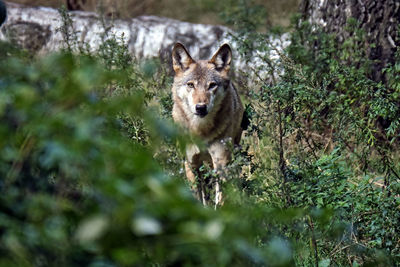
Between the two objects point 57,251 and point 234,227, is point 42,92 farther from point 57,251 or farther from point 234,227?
point 234,227

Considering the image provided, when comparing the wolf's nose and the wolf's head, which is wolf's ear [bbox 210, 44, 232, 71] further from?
the wolf's nose

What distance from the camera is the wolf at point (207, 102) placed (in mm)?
5293

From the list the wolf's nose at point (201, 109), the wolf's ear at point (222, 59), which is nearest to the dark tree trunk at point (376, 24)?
the wolf's ear at point (222, 59)

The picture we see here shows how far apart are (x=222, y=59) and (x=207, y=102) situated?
58 cm

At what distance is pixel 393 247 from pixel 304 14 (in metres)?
4.26

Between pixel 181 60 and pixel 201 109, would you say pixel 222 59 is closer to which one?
pixel 181 60

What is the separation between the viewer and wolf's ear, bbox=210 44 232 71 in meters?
5.62

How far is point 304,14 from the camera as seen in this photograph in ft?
23.4

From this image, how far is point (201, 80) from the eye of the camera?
17.9 ft

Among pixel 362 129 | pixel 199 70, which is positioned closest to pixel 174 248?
pixel 362 129

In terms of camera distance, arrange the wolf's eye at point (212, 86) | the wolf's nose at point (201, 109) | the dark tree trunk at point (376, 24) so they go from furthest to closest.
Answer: the dark tree trunk at point (376, 24) < the wolf's eye at point (212, 86) < the wolf's nose at point (201, 109)

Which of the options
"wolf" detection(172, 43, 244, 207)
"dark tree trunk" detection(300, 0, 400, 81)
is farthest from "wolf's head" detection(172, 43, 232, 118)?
"dark tree trunk" detection(300, 0, 400, 81)

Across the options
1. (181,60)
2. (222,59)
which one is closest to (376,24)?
(222,59)

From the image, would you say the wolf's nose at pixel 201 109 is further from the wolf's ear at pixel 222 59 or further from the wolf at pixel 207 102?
the wolf's ear at pixel 222 59
